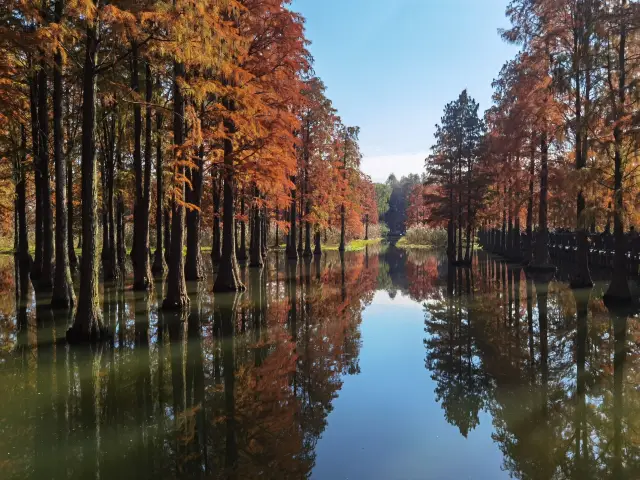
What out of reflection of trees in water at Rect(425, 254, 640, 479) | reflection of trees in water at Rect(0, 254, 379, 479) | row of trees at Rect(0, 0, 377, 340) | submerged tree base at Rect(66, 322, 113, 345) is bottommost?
reflection of trees in water at Rect(425, 254, 640, 479)

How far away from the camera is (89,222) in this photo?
11109 millimetres

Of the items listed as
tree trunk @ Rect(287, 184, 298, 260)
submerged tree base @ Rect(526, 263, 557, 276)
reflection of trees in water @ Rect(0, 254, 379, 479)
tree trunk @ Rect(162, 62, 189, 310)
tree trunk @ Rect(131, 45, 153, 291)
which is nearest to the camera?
reflection of trees in water @ Rect(0, 254, 379, 479)

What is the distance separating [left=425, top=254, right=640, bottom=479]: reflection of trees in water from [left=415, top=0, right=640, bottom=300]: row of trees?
4275 millimetres

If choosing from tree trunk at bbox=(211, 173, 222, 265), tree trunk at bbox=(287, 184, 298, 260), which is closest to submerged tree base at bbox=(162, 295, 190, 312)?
tree trunk at bbox=(211, 173, 222, 265)

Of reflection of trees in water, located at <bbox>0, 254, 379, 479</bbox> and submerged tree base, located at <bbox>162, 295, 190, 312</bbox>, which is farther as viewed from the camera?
submerged tree base, located at <bbox>162, 295, 190, 312</bbox>

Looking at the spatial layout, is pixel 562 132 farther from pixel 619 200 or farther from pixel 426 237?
pixel 426 237

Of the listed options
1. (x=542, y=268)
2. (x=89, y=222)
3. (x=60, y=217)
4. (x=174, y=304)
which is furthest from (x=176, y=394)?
(x=542, y=268)

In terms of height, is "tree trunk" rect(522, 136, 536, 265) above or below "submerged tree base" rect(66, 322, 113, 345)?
above

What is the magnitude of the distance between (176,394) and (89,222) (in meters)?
5.60

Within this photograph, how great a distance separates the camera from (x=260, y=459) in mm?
5383

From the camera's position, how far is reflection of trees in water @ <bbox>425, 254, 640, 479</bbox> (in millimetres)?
5625

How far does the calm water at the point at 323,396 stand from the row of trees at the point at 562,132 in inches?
179

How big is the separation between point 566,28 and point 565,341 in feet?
49.5

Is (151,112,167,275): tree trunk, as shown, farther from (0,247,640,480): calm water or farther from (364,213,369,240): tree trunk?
(364,213,369,240): tree trunk
